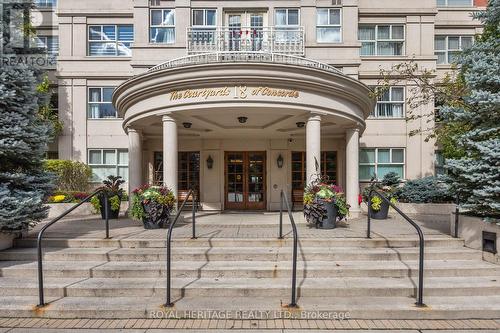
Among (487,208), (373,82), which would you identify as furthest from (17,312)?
(373,82)

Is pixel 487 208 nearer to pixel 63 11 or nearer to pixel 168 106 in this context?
pixel 168 106

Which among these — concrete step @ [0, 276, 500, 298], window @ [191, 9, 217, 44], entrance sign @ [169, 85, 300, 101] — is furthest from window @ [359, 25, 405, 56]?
concrete step @ [0, 276, 500, 298]

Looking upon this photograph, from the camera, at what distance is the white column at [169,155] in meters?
9.16

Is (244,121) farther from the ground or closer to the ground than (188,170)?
farther from the ground

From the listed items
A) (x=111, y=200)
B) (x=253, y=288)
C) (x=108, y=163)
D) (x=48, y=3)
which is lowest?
(x=253, y=288)

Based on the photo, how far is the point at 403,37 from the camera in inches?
652

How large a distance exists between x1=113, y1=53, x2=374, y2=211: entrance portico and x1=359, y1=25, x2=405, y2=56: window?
619cm

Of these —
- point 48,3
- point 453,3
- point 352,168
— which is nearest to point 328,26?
point 453,3

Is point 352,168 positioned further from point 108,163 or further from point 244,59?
point 108,163

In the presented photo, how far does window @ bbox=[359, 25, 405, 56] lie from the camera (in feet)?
54.5

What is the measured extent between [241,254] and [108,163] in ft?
41.4

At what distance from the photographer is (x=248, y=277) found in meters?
5.49

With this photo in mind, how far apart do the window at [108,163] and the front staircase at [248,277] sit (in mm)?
9561

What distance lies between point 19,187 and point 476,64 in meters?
10.2
